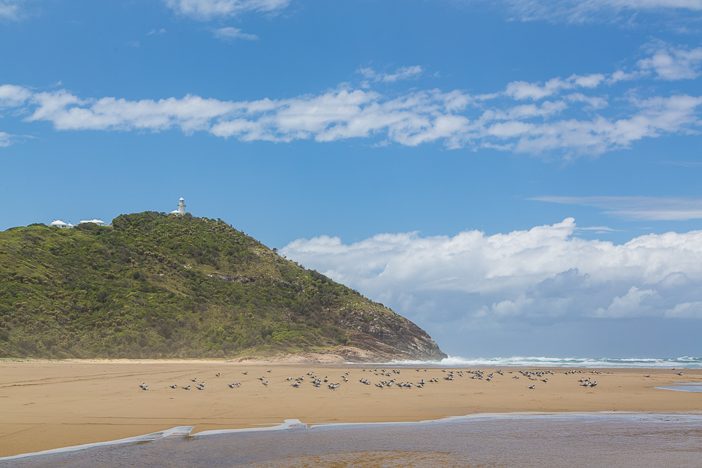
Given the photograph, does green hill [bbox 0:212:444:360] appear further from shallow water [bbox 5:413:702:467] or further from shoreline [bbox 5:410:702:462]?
shallow water [bbox 5:413:702:467]

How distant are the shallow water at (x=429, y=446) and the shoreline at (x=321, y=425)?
8.0 inches

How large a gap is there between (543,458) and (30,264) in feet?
266

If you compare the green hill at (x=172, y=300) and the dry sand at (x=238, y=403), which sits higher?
the green hill at (x=172, y=300)

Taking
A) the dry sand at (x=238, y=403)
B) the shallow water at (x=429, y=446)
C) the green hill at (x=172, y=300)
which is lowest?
the shallow water at (x=429, y=446)

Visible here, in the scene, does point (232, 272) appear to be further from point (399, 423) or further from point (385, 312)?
point (399, 423)

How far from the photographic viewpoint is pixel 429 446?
1583 cm

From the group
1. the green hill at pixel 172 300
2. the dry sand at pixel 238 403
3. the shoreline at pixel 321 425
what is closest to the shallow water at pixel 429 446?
the shoreline at pixel 321 425

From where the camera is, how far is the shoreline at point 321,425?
1550cm

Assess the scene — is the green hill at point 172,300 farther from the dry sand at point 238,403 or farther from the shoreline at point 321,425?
the shoreline at point 321,425

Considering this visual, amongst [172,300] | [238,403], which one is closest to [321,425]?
[238,403]

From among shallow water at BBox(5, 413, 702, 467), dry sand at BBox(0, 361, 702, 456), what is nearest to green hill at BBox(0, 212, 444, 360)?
dry sand at BBox(0, 361, 702, 456)

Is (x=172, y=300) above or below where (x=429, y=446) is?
above

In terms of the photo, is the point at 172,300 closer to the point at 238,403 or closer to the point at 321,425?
the point at 238,403

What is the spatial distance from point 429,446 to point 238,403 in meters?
10.8
